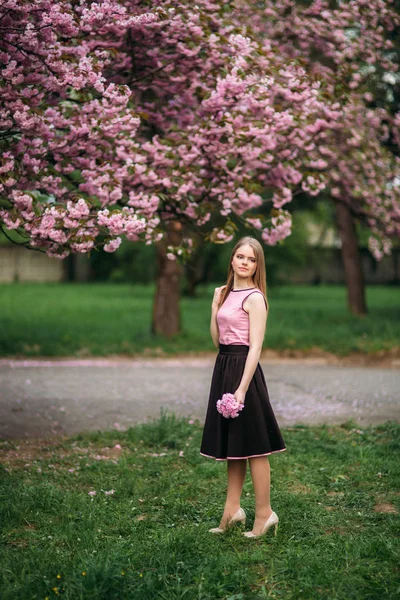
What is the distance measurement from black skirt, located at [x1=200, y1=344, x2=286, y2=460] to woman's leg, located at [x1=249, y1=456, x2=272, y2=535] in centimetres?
10

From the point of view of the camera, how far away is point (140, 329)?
52.4ft

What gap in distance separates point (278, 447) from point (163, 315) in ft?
33.4

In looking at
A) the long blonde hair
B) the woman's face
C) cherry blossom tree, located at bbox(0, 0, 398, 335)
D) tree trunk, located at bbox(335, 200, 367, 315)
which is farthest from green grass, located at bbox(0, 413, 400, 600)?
tree trunk, located at bbox(335, 200, 367, 315)

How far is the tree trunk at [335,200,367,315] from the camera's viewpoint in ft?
61.4

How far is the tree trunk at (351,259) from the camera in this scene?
18.7 metres

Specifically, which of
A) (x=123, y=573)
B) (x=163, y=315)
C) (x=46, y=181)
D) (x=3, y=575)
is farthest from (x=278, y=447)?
(x=163, y=315)

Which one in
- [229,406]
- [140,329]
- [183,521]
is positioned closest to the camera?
[229,406]

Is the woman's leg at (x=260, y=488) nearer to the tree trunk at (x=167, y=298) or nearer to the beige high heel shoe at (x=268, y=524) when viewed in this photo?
the beige high heel shoe at (x=268, y=524)

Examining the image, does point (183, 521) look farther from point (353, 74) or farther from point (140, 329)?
point (140, 329)

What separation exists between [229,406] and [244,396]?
13 cm

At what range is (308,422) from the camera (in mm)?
7867

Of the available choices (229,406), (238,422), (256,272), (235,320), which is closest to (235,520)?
(238,422)

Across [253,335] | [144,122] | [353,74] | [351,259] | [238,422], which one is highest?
[353,74]

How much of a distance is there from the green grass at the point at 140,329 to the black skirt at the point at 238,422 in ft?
28.1
